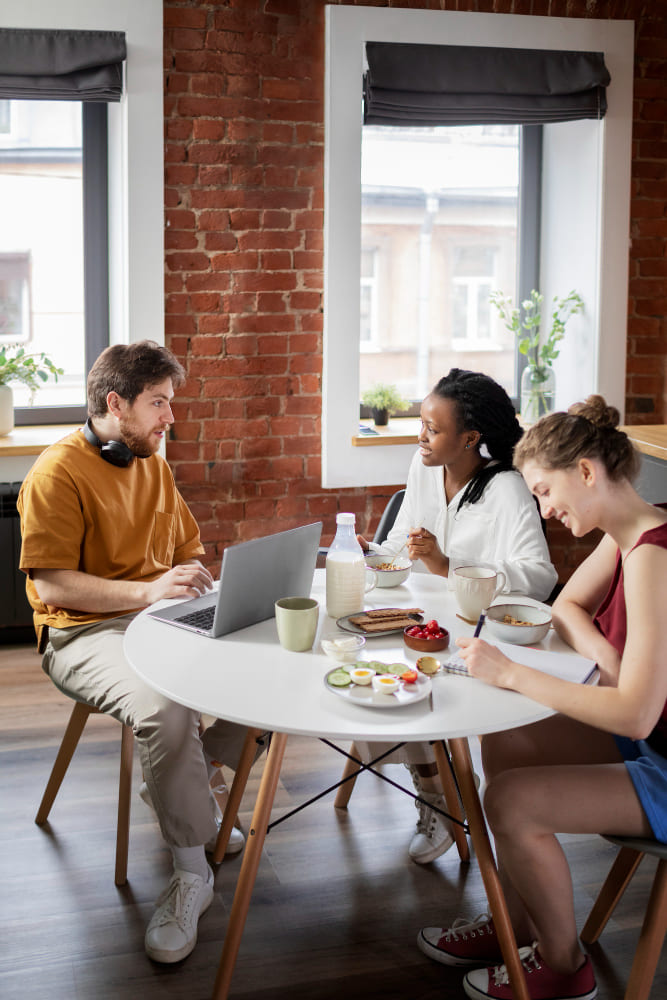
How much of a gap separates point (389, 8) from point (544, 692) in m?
3.11

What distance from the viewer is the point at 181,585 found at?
87.0 inches

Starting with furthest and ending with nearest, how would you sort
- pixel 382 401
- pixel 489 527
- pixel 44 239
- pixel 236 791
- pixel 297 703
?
Answer: 1. pixel 382 401
2. pixel 44 239
3. pixel 489 527
4. pixel 236 791
5. pixel 297 703

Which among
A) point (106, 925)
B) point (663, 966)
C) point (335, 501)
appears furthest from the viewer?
point (335, 501)

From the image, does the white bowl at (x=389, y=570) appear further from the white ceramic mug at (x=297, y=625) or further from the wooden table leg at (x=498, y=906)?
the wooden table leg at (x=498, y=906)

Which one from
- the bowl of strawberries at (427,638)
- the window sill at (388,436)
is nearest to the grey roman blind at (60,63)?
the window sill at (388,436)

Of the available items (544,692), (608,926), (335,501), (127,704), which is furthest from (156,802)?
(335,501)

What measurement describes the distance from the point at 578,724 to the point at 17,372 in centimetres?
276

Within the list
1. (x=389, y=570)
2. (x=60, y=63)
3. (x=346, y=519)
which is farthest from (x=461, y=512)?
(x=60, y=63)

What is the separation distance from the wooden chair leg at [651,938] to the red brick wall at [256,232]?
8.41 feet

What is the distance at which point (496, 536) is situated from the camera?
253 centimetres

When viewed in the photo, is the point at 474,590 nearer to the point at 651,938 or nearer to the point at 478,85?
the point at 651,938

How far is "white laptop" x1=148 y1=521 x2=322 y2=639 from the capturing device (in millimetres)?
1898

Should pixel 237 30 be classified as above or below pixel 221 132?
above

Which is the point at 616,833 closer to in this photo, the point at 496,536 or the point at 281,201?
the point at 496,536
